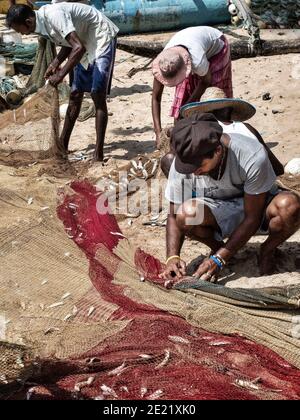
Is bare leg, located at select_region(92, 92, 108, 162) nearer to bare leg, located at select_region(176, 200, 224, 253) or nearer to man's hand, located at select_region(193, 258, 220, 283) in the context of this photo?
bare leg, located at select_region(176, 200, 224, 253)

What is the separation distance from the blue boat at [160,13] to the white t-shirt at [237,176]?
24.6 ft

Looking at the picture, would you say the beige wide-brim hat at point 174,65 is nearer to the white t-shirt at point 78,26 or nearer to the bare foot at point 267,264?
the white t-shirt at point 78,26

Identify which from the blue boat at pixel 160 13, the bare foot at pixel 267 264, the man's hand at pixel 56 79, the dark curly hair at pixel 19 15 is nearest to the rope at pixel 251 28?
the blue boat at pixel 160 13

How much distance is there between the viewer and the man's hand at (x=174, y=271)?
4.42 m

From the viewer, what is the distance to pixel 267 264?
15.7 ft

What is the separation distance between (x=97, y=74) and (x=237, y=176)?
2817 millimetres

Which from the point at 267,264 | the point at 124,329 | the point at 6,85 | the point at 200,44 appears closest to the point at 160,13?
the point at 6,85

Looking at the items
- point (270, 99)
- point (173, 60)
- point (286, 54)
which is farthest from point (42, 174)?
point (286, 54)

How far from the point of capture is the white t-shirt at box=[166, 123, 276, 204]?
4.34 meters

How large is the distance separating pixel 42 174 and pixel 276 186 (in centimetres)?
248

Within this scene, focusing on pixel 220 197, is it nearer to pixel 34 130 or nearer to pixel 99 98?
pixel 99 98

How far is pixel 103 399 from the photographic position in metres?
3.36

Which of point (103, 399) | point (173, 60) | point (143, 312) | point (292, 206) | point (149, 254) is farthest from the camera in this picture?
point (173, 60)

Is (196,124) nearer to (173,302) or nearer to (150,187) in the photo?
(173,302)
